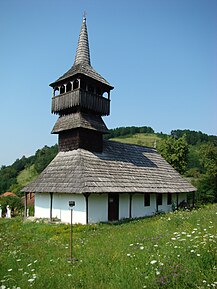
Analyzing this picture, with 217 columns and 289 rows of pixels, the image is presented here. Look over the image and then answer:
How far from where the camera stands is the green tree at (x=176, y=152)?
1502 inches

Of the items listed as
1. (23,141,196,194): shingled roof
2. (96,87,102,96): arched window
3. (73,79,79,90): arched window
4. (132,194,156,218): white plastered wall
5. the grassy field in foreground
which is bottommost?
(132,194,156,218): white plastered wall

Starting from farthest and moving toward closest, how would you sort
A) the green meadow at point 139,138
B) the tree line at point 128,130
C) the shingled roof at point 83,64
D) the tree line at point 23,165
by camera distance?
the tree line at point 128,130
the green meadow at point 139,138
the tree line at point 23,165
the shingled roof at point 83,64

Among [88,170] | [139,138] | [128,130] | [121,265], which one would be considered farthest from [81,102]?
[128,130]

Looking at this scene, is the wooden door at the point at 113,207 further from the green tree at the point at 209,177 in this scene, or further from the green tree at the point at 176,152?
the green tree at the point at 176,152

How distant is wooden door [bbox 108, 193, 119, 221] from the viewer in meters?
18.1

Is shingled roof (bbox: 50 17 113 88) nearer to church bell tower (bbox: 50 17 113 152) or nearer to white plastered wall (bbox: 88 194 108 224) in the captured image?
church bell tower (bbox: 50 17 113 152)

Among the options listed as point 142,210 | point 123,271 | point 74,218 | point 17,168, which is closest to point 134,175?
point 142,210

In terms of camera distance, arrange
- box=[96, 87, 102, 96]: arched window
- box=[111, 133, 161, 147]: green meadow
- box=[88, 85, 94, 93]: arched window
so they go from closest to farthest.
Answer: box=[88, 85, 94, 93]: arched window < box=[96, 87, 102, 96]: arched window < box=[111, 133, 161, 147]: green meadow

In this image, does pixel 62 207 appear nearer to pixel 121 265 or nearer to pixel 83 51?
pixel 121 265

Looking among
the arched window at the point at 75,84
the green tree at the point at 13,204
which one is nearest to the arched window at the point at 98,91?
the arched window at the point at 75,84

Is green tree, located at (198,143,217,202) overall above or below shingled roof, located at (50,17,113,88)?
below

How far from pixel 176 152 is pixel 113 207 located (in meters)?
22.0

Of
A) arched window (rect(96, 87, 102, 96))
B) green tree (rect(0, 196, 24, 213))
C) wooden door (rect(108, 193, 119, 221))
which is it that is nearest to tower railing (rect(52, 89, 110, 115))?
arched window (rect(96, 87, 102, 96))

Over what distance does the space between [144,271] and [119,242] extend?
3527 millimetres
